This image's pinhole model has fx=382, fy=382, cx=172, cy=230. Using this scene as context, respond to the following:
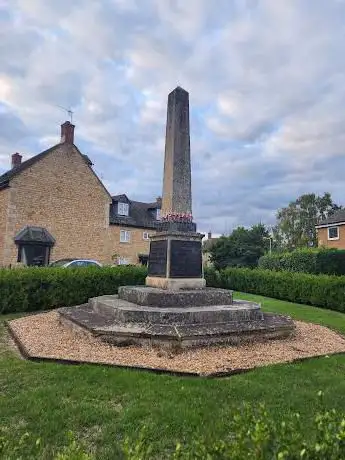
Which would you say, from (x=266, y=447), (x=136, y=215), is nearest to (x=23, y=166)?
(x=136, y=215)

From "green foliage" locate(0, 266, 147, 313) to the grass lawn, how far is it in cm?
605

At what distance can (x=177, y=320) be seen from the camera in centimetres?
742

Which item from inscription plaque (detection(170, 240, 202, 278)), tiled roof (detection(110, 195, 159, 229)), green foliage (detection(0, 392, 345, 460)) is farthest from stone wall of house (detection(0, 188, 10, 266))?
green foliage (detection(0, 392, 345, 460))

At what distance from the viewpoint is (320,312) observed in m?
12.4

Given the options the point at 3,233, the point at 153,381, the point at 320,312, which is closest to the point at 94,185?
the point at 3,233

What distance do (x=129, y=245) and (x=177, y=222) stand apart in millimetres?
25895

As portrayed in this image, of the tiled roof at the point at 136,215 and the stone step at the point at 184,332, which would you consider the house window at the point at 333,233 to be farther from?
the stone step at the point at 184,332

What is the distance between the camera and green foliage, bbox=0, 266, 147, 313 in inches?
460

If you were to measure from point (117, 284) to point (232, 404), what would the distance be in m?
10.3

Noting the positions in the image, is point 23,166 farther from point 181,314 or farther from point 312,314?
point 181,314

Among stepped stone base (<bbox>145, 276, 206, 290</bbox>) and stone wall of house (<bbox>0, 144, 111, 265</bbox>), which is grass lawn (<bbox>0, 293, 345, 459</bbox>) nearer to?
stepped stone base (<bbox>145, 276, 206, 290</bbox>)

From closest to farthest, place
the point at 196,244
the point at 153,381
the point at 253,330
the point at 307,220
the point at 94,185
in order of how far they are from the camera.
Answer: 1. the point at 153,381
2. the point at 253,330
3. the point at 196,244
4. the point at 94,185
5. the point at 307,220

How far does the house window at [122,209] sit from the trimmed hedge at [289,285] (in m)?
18.0

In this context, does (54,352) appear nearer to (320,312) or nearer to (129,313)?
(129,313)
